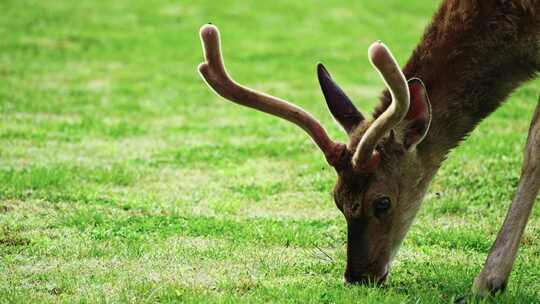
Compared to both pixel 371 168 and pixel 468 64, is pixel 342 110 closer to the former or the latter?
pixel 371 168

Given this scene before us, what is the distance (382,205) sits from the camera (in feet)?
21.8

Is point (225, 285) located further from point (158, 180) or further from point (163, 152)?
point (163, 152)

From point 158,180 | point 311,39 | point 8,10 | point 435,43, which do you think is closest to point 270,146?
point 158,180

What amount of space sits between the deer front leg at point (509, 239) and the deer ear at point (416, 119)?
2.58 feet

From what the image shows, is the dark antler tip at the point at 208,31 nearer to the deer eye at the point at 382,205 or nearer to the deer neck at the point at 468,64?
the deer neck at the point at 468,64

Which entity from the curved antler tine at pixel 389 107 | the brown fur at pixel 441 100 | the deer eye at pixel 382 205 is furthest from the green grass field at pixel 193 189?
the curved antler tine at pixel 389 107

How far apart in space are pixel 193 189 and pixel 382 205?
4013 mm

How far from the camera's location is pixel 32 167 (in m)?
10.9

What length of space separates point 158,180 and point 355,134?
14.5 ft

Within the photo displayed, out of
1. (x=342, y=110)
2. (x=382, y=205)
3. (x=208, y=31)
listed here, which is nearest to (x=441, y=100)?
(x=342, y=110)

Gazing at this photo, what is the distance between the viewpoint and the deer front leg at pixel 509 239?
627 centimetres

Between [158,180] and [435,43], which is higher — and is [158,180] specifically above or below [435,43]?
below

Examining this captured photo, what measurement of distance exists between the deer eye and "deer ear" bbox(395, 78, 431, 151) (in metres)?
0.43

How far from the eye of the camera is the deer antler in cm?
671
